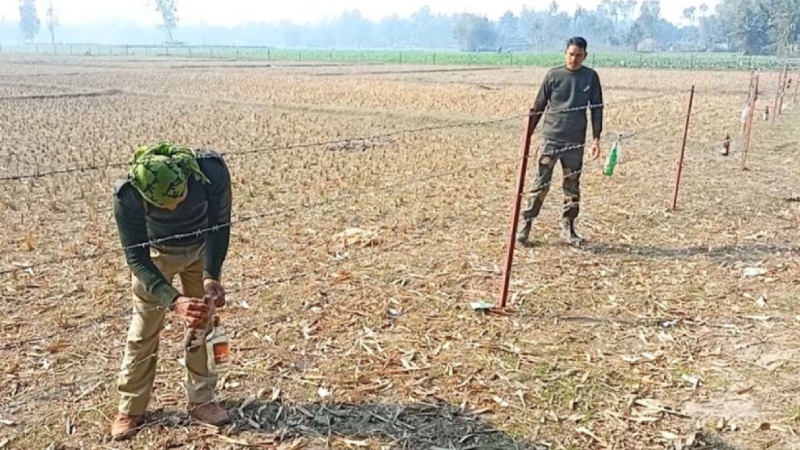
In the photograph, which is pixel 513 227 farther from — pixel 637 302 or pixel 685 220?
pixel 685 220

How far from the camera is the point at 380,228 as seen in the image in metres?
7.89

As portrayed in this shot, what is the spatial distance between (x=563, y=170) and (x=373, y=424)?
375cm

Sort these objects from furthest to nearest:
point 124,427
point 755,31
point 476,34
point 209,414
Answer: point 476,34 < point 755,31 < point 209,414 < point 124,427

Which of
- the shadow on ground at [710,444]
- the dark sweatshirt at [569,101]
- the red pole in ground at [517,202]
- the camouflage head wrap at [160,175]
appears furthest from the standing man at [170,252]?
the dark sweatshirt at [569,101]

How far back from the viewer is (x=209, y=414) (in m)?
3.97

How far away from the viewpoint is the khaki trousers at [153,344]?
368 cm

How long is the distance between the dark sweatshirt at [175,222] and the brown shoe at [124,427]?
861mm

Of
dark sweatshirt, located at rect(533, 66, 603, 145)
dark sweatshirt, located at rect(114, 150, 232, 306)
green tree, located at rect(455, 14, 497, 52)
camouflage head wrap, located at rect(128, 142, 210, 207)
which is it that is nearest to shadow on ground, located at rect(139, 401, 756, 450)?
dark sweatshirt, located at rect(114, 150, 232, 306)

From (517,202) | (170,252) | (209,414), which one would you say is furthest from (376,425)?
(517,202)

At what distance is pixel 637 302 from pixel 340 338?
246 cm

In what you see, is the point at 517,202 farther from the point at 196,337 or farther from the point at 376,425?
the point at 196,337

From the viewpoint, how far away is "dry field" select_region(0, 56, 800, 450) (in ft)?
13.3

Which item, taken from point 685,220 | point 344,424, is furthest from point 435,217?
point 344,424

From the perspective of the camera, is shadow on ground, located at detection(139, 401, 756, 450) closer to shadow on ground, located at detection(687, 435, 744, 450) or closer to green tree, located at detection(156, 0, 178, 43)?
shadow on ground, located at detection(687, 435, 744, 450)
